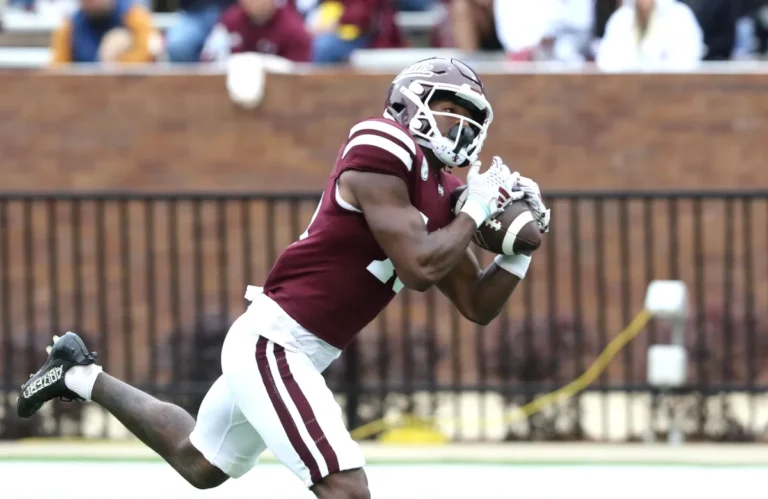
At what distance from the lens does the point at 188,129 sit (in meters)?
12.3

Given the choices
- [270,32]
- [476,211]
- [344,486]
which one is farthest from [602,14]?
[344,486]

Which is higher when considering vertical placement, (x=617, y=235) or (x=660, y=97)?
(x=660, y=97)

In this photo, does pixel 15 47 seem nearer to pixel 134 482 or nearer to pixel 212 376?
pixel 212 376

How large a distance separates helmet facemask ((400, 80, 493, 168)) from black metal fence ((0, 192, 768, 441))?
4.02 metres

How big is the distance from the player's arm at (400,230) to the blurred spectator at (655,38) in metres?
6.67

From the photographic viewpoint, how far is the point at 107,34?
1265 centimetres

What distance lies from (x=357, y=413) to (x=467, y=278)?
3839 millimetres

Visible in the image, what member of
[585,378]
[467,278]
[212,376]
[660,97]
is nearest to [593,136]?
[660,97]

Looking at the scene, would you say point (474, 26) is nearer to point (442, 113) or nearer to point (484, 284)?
point (484, 284)

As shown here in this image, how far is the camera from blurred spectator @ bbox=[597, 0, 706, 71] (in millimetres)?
11789

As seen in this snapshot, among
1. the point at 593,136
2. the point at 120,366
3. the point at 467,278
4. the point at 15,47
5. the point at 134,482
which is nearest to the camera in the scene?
the point at 467,278

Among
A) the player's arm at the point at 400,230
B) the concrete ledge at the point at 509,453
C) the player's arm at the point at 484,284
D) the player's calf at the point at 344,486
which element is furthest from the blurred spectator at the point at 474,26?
the player's calf at the point at 344,486

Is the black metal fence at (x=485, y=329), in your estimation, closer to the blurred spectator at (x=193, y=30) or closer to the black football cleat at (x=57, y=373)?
the blurred spectator at (x=193, y=30)

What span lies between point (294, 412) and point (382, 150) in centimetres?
99
